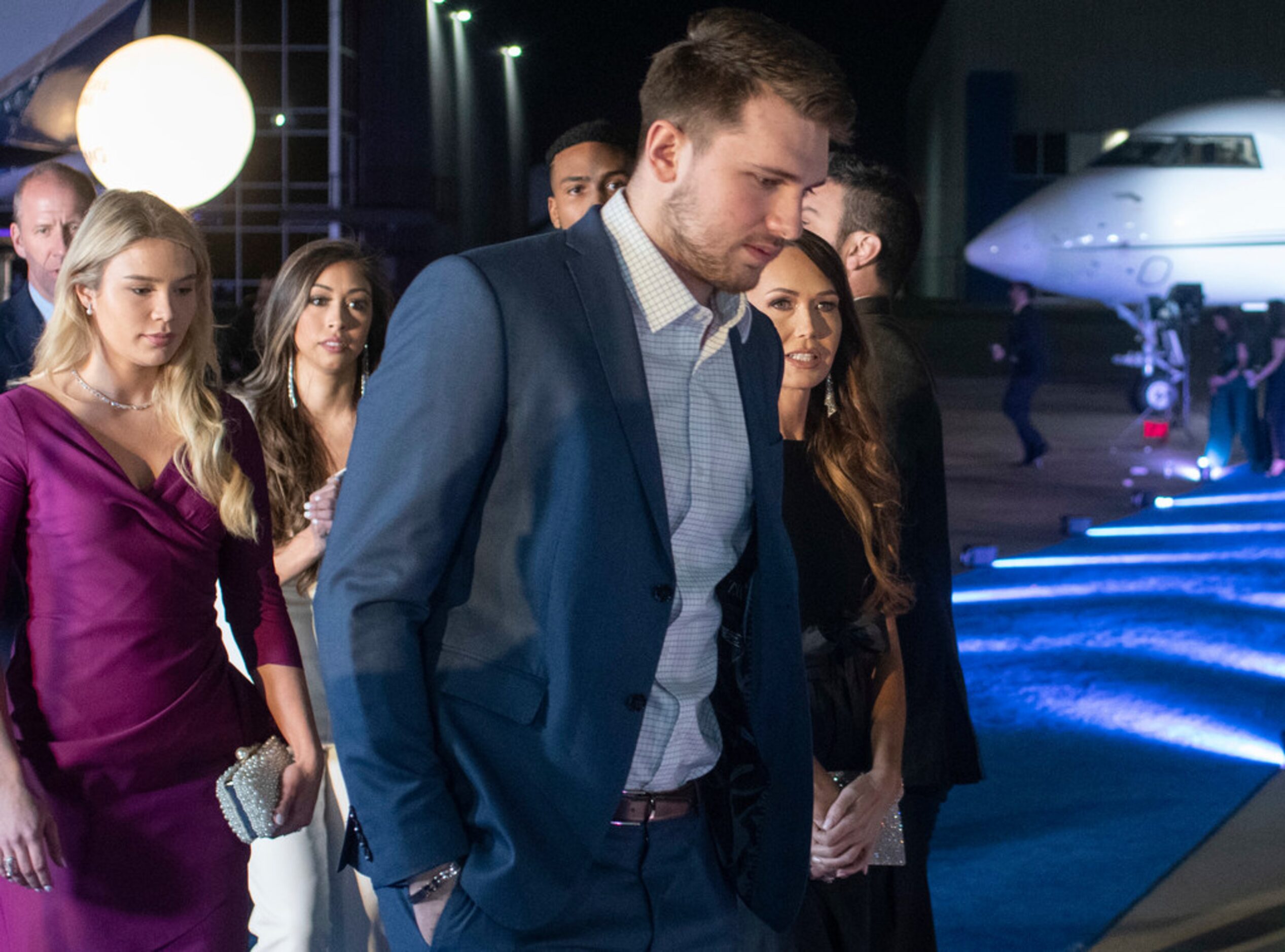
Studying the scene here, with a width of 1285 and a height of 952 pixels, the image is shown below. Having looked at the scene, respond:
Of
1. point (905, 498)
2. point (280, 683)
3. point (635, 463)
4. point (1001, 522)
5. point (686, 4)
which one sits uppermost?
point (686, 4)

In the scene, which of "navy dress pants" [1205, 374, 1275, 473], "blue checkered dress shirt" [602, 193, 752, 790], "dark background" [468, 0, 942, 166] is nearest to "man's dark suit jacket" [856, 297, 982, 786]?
"blue checkered dress shirt" [602, 193, 752, 790]

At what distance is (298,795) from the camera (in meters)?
2.20

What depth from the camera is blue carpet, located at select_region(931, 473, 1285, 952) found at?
12.5 ft

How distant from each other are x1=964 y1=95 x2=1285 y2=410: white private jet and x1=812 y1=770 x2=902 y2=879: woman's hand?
614 inches

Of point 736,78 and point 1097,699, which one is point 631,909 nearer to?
point 736,78

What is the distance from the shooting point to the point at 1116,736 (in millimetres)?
5227

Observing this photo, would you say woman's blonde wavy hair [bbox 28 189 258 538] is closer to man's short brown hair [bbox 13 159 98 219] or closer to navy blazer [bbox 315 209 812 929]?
navy blazer [bbox 315 209 812 929]

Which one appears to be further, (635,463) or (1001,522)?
(1001,522)

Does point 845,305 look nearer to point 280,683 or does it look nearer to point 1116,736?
point 280,683

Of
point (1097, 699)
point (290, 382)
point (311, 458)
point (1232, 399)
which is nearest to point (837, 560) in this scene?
point (311, 458)

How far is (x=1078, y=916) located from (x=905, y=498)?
1.69 m

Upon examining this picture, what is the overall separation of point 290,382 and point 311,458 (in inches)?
7.9

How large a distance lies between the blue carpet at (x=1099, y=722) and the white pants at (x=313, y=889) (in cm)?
147

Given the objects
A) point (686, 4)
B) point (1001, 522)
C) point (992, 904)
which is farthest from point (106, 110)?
point (686, 4)
